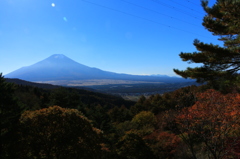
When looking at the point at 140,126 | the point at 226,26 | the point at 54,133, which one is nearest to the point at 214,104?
the point at 226,26

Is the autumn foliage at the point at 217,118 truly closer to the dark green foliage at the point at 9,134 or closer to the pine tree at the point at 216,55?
the pine tree at the point at 216,55

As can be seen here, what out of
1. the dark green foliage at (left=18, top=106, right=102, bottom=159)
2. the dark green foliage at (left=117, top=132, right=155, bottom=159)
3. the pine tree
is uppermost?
the pine tree

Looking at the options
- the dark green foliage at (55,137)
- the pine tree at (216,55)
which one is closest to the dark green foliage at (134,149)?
the dark green foliage at (55,137)

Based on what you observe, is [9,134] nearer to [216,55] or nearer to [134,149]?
[134,149]

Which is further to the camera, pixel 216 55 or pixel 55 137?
pixel 216 55

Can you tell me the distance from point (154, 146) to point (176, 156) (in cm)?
236

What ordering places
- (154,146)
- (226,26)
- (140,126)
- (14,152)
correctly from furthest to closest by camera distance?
(140,126) < (154,146) < (226,26) < (14,152)

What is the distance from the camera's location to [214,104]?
30.6ft

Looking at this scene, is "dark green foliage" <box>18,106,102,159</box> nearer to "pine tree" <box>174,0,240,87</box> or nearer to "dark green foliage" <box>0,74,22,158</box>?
"dark green foliage" <box>0,74,22,158</box>

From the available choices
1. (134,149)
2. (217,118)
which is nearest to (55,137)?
(134,149)

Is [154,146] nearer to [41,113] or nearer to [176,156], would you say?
[176,156]

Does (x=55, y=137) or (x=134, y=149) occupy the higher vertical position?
(x=55, y=137)

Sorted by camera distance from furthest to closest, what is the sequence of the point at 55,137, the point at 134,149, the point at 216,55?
the point at 134,149, the point at 216,55, the point at 55,137

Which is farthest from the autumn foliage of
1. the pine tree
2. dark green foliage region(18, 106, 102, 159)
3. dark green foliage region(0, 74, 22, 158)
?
dark green foliage region(0, 74, 22, 158)
